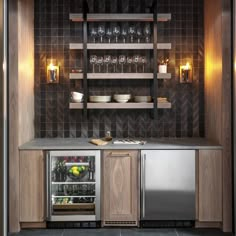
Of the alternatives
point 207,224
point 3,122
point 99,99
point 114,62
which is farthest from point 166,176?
point 3,122

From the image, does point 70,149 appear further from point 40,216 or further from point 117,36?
point 117,36

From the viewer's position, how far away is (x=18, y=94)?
4.28 m

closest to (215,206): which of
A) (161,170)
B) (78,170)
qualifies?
(161,170)

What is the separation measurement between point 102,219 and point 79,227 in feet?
0.86

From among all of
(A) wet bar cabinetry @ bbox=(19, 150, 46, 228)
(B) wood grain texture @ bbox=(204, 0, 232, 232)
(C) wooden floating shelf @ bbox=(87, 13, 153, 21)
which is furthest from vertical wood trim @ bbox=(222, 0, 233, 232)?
(A) wet bar cabinetry @ bbox=(19, 150, 46, 228)

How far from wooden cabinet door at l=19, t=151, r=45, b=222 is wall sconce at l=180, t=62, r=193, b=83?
1.87m

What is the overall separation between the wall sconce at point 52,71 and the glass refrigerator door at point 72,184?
3.35 feet

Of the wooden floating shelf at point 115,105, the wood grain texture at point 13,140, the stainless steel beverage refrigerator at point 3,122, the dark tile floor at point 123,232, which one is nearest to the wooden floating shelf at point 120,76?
the wooden floating shelf at point 115,105

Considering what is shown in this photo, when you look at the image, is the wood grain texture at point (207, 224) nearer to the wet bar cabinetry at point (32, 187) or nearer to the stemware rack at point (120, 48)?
the stemware rack at point (120, 48)

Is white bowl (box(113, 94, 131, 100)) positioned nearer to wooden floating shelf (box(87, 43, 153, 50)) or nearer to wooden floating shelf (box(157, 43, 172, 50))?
wooden floating shelf (box(87, 43, 153, 50))

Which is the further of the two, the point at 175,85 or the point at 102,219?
the point at 175,85

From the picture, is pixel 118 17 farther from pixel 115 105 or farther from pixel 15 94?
pixel 15 94

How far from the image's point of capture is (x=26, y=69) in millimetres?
4621

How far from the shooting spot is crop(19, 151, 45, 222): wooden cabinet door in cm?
430
